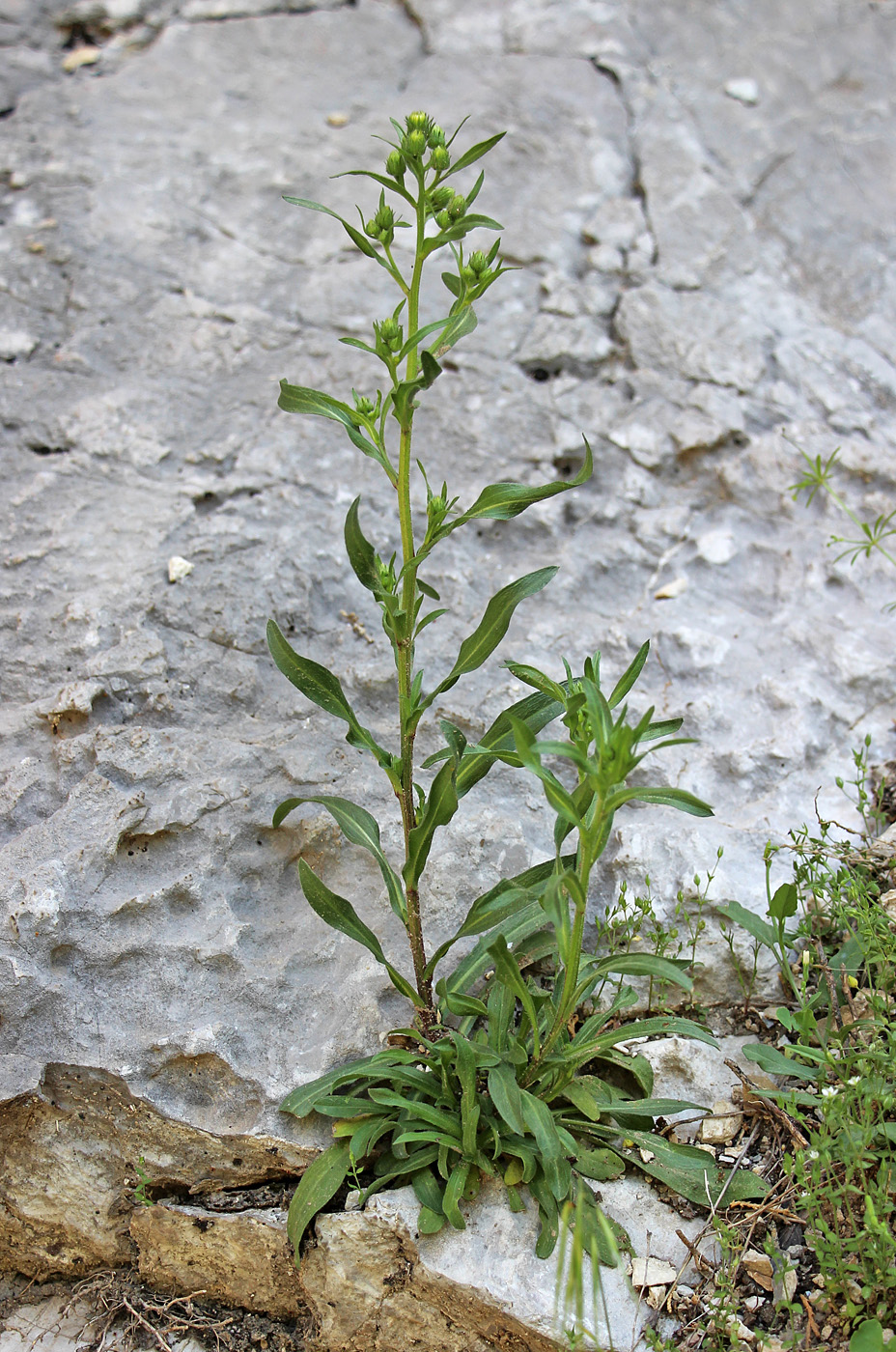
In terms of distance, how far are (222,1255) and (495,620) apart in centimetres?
145

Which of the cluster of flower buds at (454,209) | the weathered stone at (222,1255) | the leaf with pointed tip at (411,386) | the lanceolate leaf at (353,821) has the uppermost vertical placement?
the cluster of flower buds at (454,209)

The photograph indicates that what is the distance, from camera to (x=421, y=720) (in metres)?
2.63

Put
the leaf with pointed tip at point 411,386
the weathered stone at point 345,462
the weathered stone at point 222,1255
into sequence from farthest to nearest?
the weathered stone at point 345,462
the weathered stone at point 222,1255
the leaf with pointed tip at point 411,386

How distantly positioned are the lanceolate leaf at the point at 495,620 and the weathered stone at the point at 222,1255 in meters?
1.17

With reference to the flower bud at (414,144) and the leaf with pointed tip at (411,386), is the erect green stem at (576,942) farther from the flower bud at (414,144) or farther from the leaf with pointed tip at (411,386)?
the flower bud at (414,144)

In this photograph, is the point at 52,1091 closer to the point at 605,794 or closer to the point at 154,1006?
the point at 154,1006

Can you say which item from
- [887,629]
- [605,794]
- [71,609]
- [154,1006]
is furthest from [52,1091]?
[887,629]

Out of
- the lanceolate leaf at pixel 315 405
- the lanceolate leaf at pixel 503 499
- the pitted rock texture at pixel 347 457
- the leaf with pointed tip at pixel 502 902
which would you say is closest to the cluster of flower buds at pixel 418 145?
the lanceolate leaf at pixel 315 405

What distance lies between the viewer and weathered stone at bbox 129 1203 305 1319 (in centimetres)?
207

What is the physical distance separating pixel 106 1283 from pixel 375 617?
5.65 ft

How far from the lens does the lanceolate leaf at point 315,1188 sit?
1.96 m

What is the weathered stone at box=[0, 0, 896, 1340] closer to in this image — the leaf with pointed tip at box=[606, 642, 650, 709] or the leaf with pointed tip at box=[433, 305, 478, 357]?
the leaf with pointed tip at box=[606, 642, 650, 709]

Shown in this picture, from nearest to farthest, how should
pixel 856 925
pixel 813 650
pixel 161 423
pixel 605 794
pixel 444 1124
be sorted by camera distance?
pixel 605 794
pixel 444 1124
pixel 856 925
pixel 813 650
pixel 161 423

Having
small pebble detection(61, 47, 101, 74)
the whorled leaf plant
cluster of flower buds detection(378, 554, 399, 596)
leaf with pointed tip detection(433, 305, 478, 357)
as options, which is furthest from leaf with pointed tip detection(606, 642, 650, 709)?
small pebble detection(61, 47, 101, 74)
